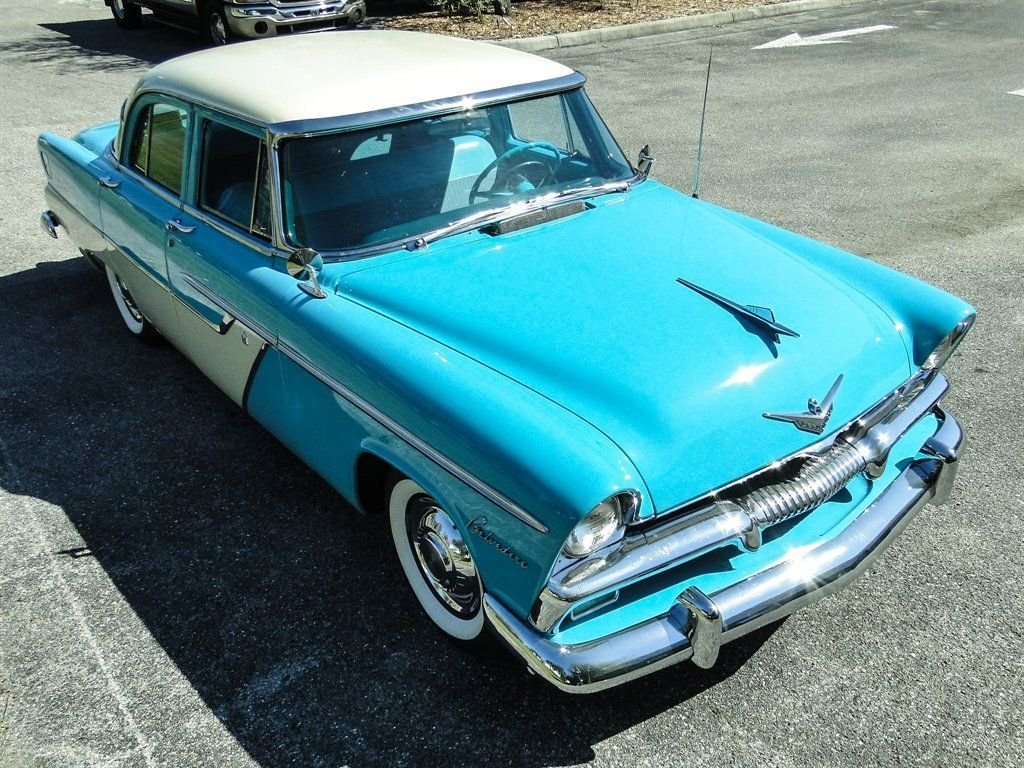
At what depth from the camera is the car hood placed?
257 centimetres

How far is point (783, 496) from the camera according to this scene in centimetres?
262

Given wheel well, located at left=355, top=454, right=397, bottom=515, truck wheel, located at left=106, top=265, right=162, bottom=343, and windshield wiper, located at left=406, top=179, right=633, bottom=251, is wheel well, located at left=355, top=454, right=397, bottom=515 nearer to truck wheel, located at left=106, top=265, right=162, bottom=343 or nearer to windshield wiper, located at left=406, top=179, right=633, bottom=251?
windshield wiper, located at left=406, top=179, right=633, bottom=251

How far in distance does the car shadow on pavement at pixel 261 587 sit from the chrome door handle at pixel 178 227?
94cm

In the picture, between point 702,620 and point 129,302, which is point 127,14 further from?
point 702,620

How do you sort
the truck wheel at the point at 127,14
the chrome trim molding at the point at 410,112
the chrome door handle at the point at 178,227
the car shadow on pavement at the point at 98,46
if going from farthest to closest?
the truck wheel at the point at 127,14 < the car shadow on pavement at the point at 98,46 < the chrome door handle at the point at 178,227 < the chrome trim molding at the point at 410,112

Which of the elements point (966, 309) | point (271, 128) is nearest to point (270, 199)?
point (271, 128)

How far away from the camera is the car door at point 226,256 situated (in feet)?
11.1

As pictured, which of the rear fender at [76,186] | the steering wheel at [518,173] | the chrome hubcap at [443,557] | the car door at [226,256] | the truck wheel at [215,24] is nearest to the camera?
the chrome hubcap at [443,557]

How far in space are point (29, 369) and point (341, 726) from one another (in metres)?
3.05

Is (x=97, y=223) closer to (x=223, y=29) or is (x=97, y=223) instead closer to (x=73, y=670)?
(x=73, y=670)

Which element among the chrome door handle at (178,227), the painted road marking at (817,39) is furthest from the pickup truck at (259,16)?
the chrome door handle at (178,227)

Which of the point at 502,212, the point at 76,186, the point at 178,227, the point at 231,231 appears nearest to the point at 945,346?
the point at 502,212

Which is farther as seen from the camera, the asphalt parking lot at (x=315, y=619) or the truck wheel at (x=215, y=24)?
the truck wheel at (x=215, y=24)

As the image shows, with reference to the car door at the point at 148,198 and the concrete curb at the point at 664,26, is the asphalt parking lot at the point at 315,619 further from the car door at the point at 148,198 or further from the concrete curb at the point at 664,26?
the concrete curb at the point at 664,26
